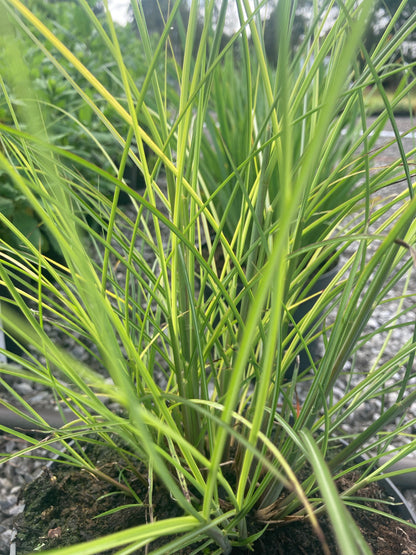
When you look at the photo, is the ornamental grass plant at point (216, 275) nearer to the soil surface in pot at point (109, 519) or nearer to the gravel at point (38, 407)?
the soil surface in pot at point (109, 519)

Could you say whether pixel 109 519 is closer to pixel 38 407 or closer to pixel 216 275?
pixel 216 275

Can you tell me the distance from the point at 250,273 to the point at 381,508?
322 millimetres

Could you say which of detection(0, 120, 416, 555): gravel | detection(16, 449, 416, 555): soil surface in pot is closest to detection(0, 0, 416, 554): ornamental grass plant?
detection(16, 449, 416, 555): soil surface in pot

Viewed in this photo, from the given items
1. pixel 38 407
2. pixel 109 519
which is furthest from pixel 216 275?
pixel 38 407

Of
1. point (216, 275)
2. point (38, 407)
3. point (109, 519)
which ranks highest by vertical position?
point (216, 275)

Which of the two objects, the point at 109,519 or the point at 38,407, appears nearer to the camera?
the point at 109,519

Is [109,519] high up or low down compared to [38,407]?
up

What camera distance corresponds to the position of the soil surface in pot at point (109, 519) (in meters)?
0.48

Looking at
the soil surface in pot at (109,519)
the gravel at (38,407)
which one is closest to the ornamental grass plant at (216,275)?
the soil surface in pot at (109,519)

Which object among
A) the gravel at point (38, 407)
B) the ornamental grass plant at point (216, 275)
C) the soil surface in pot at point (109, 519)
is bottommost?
the gravel at point (38, 407)

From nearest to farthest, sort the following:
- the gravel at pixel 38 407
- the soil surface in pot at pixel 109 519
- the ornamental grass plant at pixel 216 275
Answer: the ornamental grass plant at pixel 216 275 < the soil surface in pot at pixel 109 519 < the gravel at pixel 38 407

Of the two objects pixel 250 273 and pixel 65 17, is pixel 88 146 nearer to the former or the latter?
pixel 250 273

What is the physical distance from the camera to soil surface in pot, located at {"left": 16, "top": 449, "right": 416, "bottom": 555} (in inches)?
18.8

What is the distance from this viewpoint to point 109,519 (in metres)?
0.50
